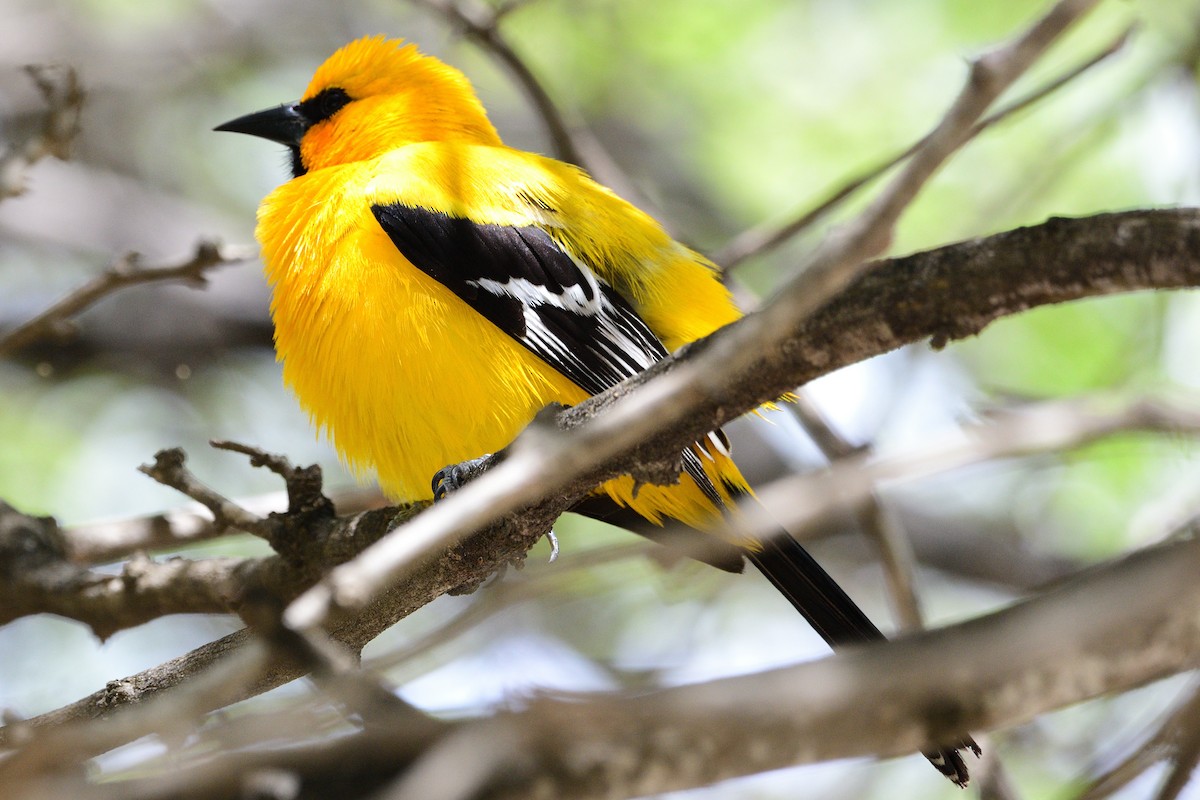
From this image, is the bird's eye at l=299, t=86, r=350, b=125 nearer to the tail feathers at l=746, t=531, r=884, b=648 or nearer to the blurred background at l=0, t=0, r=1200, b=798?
the blurred background at l=0, t=0, r=1200, b=798

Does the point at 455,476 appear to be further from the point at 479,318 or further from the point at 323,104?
the point at 323,104

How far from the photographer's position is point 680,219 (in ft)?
29.5

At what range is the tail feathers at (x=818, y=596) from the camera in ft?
12.9

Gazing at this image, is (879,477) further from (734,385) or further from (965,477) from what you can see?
(965,477)

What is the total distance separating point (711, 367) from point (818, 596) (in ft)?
7.06

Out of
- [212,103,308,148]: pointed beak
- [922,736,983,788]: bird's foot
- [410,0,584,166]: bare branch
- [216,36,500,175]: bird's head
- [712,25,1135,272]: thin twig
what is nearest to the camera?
[922,736,983,788]: bird's foot

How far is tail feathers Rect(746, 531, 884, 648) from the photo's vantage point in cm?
392

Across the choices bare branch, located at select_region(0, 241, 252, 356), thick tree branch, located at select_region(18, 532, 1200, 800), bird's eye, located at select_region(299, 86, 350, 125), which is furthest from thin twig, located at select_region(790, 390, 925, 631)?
thick tree branch, located at select_region(18, 532, 1200, 800)

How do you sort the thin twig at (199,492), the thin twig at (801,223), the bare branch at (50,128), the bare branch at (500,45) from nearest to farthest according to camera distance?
the thin twig at (801,223)
the thin twig at (199,492)
the bare branch at (50,128)
the bare branch at (500,45)

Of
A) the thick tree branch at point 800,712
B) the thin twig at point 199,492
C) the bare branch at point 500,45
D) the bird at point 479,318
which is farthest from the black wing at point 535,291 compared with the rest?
the thick tree branch at point 800,712

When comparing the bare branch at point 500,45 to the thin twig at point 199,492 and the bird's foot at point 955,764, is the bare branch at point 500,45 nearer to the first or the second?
the thin twig at point 199,492

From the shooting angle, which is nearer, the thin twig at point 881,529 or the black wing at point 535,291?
the black wing at point 535,291

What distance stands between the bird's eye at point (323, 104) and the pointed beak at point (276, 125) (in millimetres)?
35

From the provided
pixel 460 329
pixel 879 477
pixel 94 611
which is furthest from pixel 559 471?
pixel 94 611
